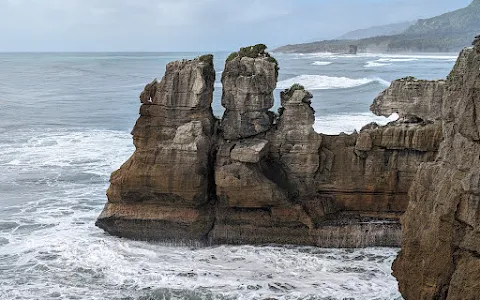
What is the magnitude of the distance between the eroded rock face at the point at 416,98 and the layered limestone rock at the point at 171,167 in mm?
6670

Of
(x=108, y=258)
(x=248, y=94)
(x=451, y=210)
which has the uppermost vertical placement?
Result: (x=248, y=94)

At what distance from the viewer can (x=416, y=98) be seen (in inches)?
822

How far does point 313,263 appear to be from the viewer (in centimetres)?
1972

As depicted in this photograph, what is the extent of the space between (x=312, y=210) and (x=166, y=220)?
17.5 feet

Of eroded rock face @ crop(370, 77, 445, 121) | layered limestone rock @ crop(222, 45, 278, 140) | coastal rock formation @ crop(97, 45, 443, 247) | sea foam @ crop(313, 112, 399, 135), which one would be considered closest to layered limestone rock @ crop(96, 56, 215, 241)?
coastal rock formation @ crop(97, 45, 443, 247)

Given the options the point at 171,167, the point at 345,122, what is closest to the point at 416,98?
the point at 171,167

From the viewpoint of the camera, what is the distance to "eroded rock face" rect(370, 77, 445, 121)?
67.8ft

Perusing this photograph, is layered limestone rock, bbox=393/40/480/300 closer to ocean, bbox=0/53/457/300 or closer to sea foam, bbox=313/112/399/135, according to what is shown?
ocean, bbox=0/53/457/300

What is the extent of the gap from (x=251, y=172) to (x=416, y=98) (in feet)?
21.0

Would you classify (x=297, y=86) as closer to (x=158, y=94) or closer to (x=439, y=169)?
(x=158, y=94)

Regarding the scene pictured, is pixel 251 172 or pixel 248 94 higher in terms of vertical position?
pixel 248 94

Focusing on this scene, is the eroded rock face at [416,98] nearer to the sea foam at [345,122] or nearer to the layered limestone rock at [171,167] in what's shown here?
the layered limestone rock at [171,167]

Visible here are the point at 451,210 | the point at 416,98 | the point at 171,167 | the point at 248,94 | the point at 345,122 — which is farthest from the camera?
the point at 345,122

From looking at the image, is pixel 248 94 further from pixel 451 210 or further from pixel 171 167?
pixel 451 210
